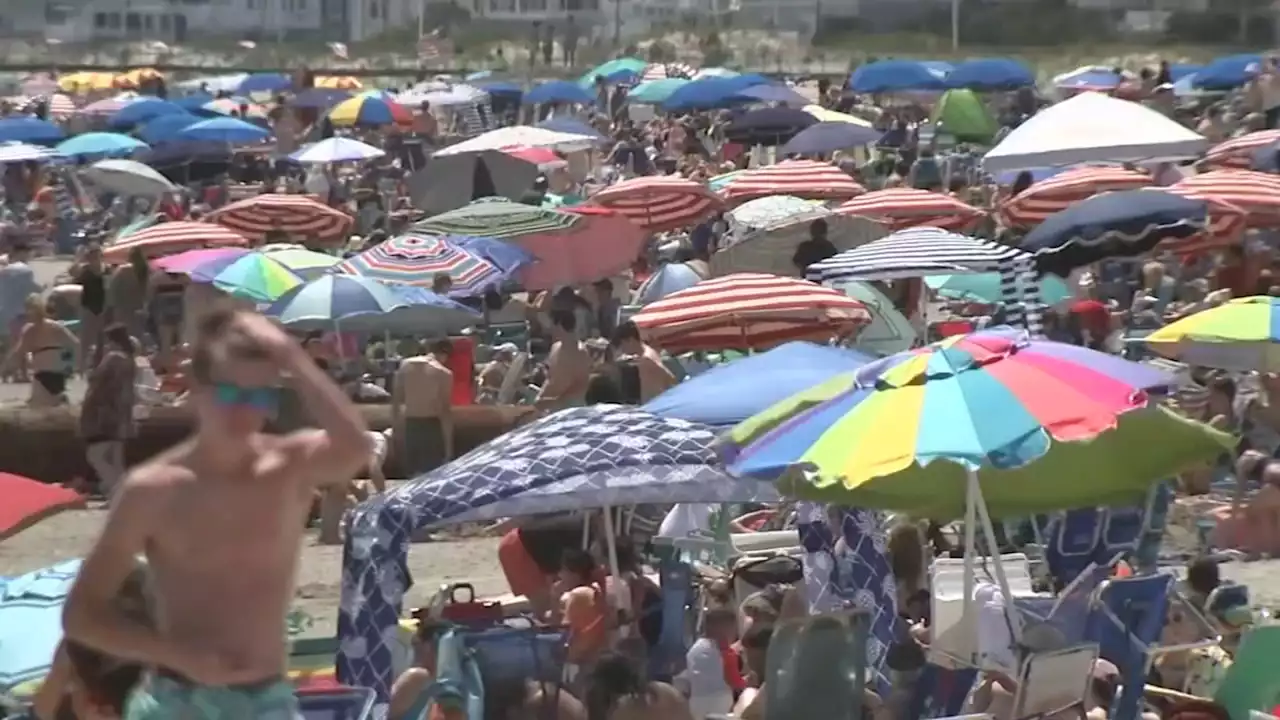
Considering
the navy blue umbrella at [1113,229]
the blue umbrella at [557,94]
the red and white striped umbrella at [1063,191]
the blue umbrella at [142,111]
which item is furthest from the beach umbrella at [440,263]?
the blue umbrella at [557,94]

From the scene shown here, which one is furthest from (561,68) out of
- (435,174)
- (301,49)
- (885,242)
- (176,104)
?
(885,242)

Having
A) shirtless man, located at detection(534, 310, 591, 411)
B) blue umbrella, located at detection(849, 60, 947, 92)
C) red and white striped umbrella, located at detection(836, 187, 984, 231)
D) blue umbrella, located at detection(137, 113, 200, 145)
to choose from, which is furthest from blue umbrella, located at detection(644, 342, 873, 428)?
blue umbrella, located at detection(849, 60, 947, 92)

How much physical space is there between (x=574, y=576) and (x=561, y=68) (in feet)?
201

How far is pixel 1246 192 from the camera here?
1608cm

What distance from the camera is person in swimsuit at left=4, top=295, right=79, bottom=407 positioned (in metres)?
15.5

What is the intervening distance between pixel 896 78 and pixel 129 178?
14314 millimetres

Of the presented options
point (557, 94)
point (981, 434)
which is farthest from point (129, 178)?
point (981, 434)

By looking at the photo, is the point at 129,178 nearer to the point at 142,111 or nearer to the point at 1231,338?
the point at 142,111

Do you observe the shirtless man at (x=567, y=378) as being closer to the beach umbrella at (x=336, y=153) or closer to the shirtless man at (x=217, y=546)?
the shirtless man at (x=217, y=546)

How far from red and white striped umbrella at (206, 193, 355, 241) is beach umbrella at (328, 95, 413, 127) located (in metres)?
15.5

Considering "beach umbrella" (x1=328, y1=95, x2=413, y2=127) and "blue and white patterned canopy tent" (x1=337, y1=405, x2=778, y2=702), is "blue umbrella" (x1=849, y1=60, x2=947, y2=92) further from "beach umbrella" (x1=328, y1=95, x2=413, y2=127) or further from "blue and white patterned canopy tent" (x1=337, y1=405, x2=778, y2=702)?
"blue and white patterned canopy tent" (x1=337, y1=405, x2=778, y2=702)

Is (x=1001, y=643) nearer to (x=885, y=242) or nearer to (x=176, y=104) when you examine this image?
(x=885, y=242)

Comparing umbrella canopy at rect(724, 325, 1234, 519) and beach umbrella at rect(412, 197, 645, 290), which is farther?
beach umbrella at rect(412, 197, 645, 290)

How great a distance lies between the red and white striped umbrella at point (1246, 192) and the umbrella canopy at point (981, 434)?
9.55 metres
